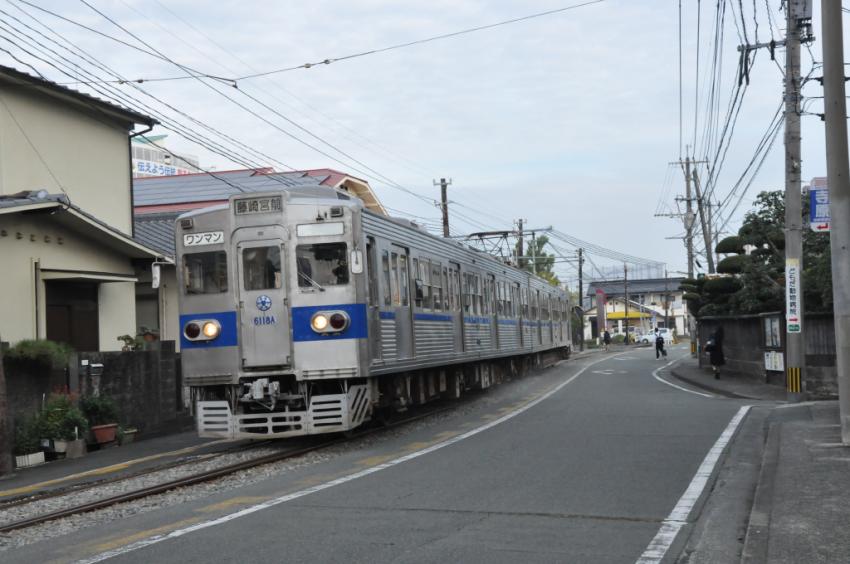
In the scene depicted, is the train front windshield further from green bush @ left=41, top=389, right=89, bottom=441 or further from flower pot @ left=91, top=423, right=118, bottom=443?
flower pot @ left=91, top=423, right=118, bottom=443

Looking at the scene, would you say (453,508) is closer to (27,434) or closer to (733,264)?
(27,434)

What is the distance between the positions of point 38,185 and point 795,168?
14.7 metres

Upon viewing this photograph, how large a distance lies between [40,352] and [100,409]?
1.60m

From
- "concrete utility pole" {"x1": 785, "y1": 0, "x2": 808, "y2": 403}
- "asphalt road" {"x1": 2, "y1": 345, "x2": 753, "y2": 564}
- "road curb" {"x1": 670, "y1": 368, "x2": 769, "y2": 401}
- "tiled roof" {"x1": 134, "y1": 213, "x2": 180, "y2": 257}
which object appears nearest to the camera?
"asphalt road" {"x1": 2, "y1": 345, "x2": 753, "y2": 564}

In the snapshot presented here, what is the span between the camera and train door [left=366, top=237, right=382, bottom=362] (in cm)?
1128

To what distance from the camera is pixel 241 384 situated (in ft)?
36.7

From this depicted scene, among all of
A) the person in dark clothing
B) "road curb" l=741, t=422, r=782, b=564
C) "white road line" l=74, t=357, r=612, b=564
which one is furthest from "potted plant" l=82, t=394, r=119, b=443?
the person in dark clothing

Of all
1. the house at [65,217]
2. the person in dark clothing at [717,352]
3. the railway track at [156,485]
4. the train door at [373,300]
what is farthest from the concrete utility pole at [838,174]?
the person in dark clothing at [717,352]

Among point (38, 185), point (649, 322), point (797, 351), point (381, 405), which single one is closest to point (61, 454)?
point (381, 405)

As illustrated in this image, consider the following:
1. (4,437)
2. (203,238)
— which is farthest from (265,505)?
(4,437)

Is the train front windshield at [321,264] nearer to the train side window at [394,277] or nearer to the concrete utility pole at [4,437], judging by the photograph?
the train side window at [394,277]

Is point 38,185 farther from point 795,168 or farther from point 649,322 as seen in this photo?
point 649,322

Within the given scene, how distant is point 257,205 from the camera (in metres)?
11.4

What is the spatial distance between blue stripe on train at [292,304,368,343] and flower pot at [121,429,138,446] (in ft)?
16.3
